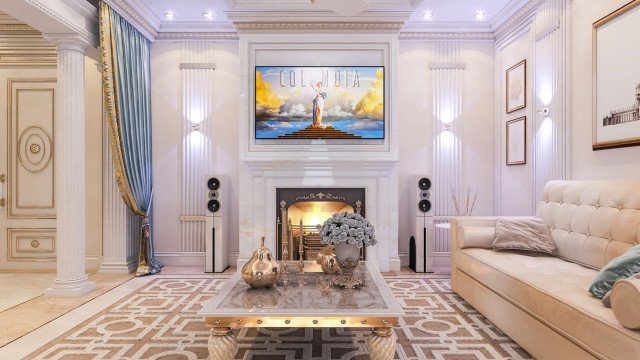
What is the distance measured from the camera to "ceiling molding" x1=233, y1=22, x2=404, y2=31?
459 centimetres

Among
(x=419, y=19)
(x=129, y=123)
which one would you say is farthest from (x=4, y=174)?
(x=419, y=19)

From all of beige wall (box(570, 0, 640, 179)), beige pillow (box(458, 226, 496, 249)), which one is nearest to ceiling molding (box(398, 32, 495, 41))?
beige wall (box(570, 0, 640, 179))

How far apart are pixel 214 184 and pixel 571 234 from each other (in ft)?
11.6

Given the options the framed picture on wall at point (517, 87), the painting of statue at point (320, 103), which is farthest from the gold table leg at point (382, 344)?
the framed picture on wall at point (517, 87)

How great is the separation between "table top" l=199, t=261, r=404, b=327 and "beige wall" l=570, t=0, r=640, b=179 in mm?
2150

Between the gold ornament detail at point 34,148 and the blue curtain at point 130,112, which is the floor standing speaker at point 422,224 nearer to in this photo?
the blue curtain at point 130,112

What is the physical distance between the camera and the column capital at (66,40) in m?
3.69

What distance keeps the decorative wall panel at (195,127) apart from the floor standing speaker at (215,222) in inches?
18.6

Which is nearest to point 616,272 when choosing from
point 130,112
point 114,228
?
point 130,112

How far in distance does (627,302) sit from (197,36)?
16.6 ft

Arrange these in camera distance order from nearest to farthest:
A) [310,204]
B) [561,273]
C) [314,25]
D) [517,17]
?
[561,273]
[517,17]
[314,25]
[310,204]

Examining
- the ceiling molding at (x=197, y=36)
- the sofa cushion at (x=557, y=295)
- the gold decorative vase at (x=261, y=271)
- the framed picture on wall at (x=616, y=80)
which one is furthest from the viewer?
the ceiling molding at (x=197, y=36)

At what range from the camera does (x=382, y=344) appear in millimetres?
2012

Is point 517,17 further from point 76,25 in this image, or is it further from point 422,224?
point 76,25
